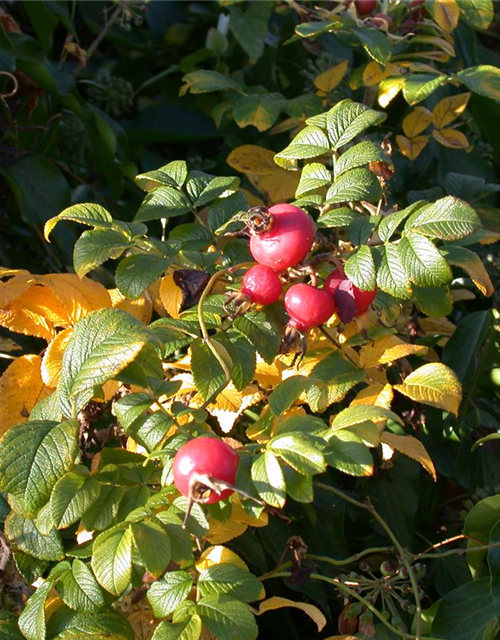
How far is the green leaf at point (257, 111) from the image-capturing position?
1109mm

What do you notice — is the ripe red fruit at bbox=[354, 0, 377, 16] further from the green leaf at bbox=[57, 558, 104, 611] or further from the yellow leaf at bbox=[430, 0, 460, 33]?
the green leaf at bbox=[57, 558, 104, 611]

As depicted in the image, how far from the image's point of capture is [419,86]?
1015 mm

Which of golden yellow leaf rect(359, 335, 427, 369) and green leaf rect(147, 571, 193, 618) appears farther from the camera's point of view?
golden yellow leaf rect(359, 335, 427, 369)

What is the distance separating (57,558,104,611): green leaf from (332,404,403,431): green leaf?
208mm

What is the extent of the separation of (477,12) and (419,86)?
0.17 meters

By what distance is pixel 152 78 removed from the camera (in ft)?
4.91

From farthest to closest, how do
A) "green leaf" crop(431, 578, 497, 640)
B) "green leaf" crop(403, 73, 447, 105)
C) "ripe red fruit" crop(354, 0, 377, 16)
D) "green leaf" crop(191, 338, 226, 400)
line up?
"ripe red fruit" crop(354, 0, 377, 16) < "green leaf" crop(403, 73, 447, 105) < "green leaf" crop(431, 578, 497, 640) < "green leaf" crop(191, 338, 226, 400)

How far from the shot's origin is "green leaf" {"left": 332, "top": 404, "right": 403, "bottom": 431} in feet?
2.11

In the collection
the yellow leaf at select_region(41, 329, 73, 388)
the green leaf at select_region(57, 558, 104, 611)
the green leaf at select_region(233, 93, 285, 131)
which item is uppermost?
the yellow leaf at select_region(41, 329, 73, 388)

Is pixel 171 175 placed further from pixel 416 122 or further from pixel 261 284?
pixel 416 122

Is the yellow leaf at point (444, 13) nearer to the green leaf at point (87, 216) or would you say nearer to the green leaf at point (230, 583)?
the green leaf at point (87, 216)

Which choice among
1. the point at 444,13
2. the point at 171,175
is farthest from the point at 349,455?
the point at 444,13

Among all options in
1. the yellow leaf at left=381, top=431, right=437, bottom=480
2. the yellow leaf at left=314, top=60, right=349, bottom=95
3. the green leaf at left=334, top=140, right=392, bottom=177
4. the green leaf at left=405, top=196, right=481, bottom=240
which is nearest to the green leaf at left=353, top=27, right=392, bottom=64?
the yellow leaf at left=314, top=60, right=349, bottom=95

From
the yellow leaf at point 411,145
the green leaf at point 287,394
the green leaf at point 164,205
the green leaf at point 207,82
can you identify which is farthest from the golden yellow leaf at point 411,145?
the green leaf at point 287,394
